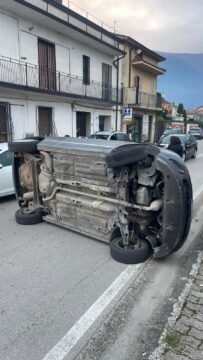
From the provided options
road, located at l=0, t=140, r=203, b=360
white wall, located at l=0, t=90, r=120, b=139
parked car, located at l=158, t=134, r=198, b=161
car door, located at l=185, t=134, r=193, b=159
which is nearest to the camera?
road, located at l=0, t=140, r=203, b=360

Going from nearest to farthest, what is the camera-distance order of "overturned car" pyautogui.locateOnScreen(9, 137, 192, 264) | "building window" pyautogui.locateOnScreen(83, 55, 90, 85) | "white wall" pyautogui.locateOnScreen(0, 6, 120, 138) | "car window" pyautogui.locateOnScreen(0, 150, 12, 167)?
"overturned car" pyautogui.locateOnScreen(9, 137, 192, 264) < "car window" pyautogui.locateOnScreen(0, 150, 12, 167) < "white wall" pyautogui.locateOnScreen(0, 6, 120, 138) < "building window" pyautogui.locateOnScreen(83, 55, 90, 85)

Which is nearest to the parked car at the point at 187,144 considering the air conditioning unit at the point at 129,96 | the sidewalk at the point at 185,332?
the air conditioning unit at the point at 129,96

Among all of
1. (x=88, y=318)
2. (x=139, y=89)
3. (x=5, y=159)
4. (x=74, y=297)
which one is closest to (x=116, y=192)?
(x=74, y=297)

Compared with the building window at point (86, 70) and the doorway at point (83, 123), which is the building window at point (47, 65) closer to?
the building window at point (86, 70)

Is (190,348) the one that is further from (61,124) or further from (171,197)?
(61,124)

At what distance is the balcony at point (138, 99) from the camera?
24706 mm

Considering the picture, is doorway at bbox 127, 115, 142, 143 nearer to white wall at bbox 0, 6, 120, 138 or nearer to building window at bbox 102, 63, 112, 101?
building window at bbox 102, 63, 112, 101

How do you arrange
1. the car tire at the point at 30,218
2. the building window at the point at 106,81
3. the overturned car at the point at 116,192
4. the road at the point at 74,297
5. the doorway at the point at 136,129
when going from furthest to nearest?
the doorway at the point at 136,129 < the building window at the point at 106,81 < the car tire at the point at 30,218 < the overturned car at the point at 116,192 < the road at the point at 74,297

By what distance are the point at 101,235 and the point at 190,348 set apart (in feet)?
7.79

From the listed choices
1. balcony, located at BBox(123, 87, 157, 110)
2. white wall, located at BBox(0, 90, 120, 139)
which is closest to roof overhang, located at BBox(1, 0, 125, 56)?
balcony, located at BBox(123, 87, 157, 110)

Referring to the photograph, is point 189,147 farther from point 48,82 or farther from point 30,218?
point 30,218

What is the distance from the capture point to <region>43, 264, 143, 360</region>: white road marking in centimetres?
247

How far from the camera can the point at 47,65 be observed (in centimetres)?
1653

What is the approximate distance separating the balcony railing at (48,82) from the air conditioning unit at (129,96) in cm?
208
